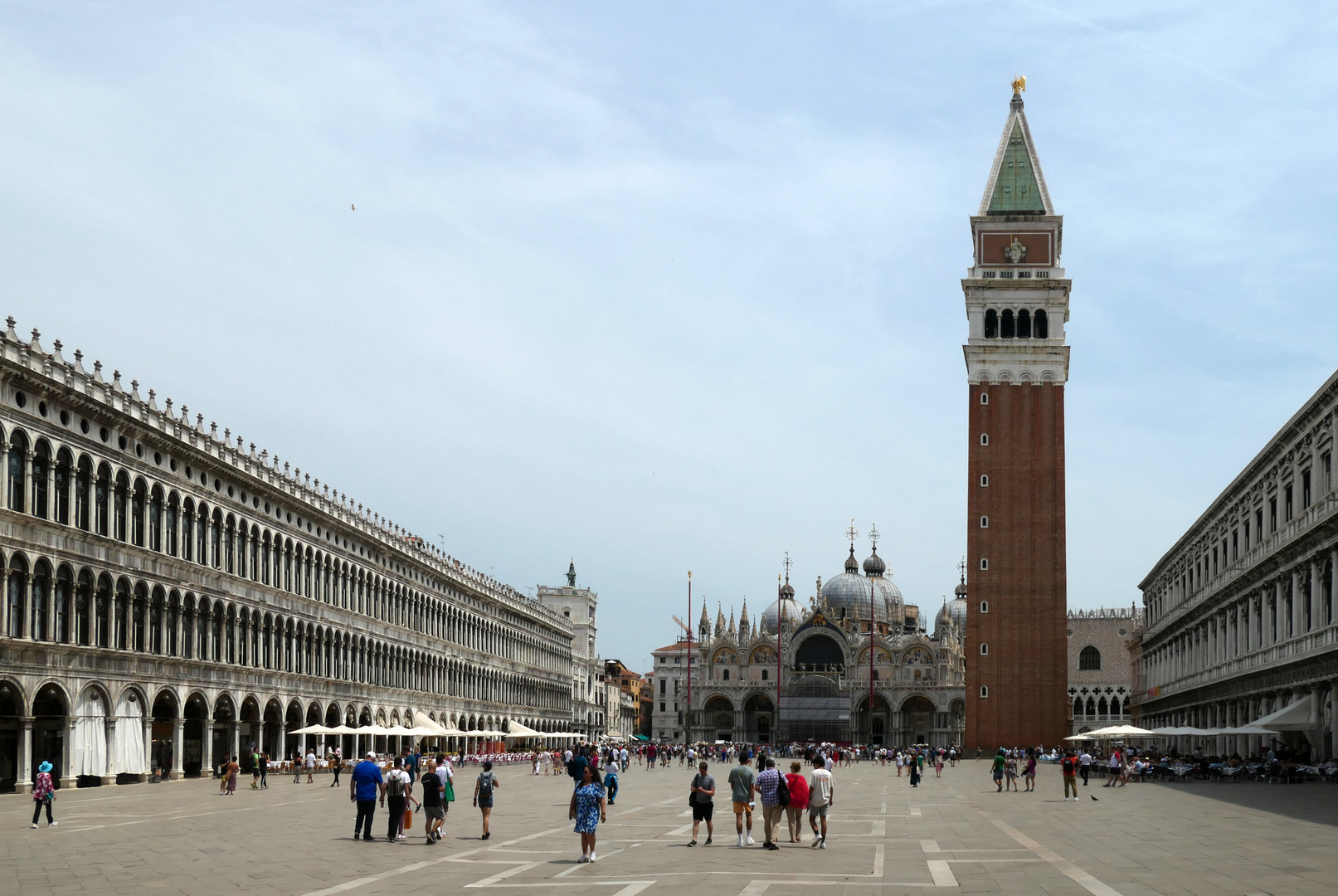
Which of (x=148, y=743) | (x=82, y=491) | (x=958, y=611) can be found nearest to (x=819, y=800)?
(x=82, y=491)

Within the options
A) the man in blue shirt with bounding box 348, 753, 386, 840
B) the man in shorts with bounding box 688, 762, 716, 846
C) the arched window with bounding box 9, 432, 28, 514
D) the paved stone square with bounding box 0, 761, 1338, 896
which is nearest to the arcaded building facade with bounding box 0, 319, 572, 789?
the arched window with bounding box 9, 432, 28, 514

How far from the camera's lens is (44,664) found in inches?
1699

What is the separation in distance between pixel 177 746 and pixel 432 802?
98.4 feet

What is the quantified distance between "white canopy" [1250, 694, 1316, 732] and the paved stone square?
4.82 meters

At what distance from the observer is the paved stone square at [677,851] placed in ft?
63.2

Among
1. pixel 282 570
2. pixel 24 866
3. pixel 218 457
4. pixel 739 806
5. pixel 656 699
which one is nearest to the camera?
pixel 24 866

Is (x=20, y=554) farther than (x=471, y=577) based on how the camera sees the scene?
No

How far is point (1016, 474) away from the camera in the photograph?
300 ft

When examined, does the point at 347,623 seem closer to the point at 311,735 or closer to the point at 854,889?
the point at 311,735

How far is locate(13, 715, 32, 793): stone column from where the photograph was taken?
42.0 meters

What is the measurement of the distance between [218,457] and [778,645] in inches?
3602

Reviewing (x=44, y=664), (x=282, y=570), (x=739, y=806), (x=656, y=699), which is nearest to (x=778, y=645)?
(x=656, y=699)

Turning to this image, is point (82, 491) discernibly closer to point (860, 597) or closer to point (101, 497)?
point (101, 497)

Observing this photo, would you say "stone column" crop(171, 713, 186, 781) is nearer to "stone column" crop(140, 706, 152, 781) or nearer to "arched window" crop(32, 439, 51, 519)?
"stone column" crop(140, 706, 152, 781)
